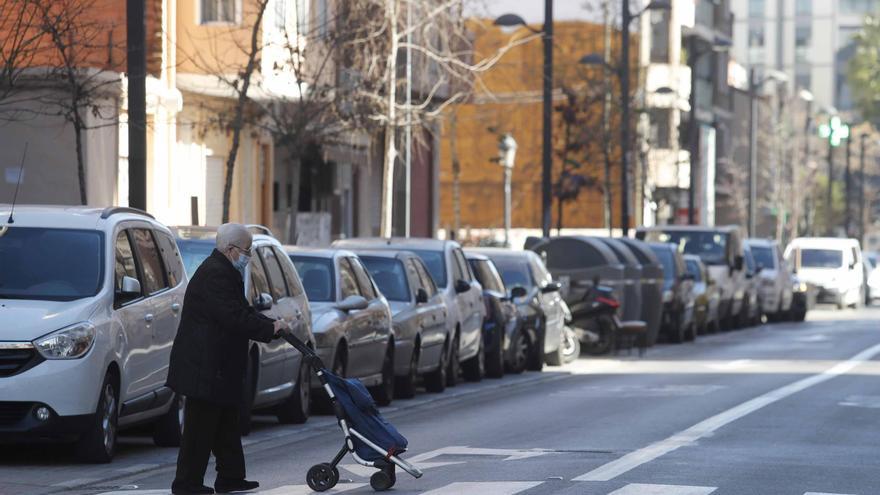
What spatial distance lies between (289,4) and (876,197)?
308 feet

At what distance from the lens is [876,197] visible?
12425 cm

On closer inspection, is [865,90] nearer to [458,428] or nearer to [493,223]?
[493,223]

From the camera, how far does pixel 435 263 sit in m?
25.3

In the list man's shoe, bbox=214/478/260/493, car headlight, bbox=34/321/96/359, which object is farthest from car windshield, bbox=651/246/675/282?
man's shoe, bbox=214/478/260/493

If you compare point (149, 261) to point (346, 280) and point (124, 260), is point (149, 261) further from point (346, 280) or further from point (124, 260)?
point (346, 280)

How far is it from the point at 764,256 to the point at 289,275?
34.5 metres

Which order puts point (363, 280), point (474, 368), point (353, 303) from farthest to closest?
1. point (474, 368)
2. point (363, 280)
3. point (353, 303)

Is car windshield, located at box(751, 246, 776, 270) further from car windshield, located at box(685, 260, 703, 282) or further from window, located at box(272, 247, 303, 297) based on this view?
window, located at box(272, 247, 303, 297)

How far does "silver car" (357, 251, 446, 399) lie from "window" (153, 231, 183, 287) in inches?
216

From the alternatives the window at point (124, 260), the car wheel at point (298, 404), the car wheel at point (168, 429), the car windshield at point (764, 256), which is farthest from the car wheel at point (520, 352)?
the car windshield at point (764, 256)

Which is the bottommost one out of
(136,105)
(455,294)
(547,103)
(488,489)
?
(488,489)

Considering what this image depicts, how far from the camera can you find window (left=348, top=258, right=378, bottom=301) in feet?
68.0

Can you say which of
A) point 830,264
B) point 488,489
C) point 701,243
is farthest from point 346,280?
point 830,264

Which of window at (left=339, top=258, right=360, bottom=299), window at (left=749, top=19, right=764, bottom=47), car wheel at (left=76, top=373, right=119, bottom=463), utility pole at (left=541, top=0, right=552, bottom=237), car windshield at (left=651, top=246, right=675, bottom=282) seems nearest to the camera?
car wheel at (left=76, top=373, right=119, bottom=463)
